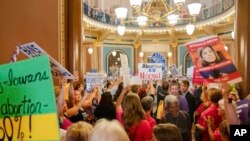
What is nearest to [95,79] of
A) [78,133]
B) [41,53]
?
[41,53]

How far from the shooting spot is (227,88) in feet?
12.3

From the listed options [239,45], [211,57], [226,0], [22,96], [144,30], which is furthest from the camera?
[144,30]

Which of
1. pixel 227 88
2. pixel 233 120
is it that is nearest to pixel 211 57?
pixel 227 88

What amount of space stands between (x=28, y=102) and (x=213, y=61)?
8.82 ft

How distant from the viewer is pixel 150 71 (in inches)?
385

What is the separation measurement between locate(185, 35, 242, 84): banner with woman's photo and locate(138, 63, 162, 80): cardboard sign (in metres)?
5.28

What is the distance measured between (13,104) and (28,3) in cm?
468

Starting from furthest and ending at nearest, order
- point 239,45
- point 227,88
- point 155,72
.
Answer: point 155,72
point 239,45
point 227,88

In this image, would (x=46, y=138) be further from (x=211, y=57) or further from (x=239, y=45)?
(x=239, y=45)

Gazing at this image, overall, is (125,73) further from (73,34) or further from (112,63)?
(112,63)

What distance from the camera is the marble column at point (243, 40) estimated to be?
261 inches

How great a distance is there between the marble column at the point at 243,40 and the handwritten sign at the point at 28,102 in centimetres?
539

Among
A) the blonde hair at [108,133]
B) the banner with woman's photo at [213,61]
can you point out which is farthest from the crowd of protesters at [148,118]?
the banner with woman's photo at [213,61]

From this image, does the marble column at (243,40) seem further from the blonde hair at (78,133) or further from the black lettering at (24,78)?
the black lettering at (24,78)
